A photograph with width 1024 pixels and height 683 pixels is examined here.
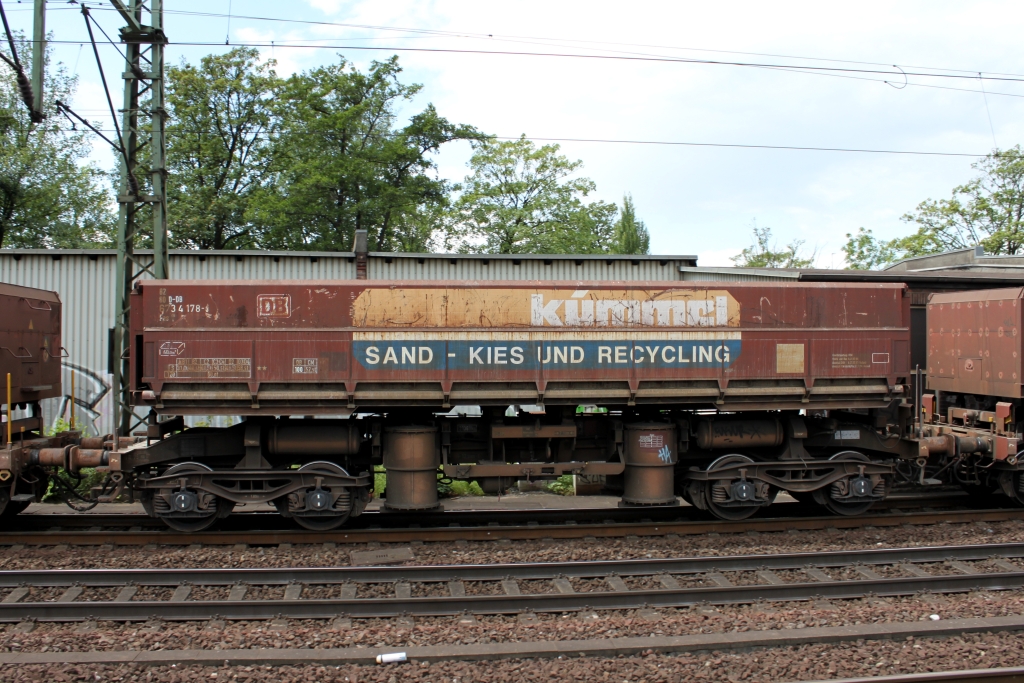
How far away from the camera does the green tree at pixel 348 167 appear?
30.0 meters

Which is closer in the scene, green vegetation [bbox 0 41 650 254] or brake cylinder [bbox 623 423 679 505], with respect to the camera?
brake cylinder [bbox 623 423 679 505]

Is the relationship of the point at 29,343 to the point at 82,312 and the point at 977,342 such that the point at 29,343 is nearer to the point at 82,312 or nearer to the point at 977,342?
the point at 82,312

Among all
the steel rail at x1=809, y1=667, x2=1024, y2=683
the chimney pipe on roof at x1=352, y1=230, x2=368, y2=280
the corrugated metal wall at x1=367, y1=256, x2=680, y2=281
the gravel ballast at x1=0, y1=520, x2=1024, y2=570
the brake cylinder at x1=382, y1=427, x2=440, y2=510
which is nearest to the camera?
the steel rail at x1=809, y1=667, x2=1024, y2=683

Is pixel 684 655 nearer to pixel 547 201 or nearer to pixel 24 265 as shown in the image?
pixel 24 265

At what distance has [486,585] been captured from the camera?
7340mm

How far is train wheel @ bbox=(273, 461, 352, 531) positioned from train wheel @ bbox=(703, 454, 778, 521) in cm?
476

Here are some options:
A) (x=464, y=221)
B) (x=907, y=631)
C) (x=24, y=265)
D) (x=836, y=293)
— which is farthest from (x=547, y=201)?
(x=907, y=631)

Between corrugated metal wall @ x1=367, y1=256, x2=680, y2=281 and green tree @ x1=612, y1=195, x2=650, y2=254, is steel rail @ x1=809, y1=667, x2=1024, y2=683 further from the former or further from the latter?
green tree @ x1=612, y1=195, x2=650, y2=254

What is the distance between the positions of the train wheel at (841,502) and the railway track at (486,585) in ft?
4.93

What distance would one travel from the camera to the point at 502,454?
925 centimetres

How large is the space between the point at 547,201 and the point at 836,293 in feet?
96.1

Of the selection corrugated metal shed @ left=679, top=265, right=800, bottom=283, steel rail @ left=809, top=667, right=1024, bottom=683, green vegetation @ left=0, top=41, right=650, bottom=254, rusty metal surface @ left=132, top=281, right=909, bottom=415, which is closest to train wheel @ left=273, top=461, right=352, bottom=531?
rusty metal surface @ left=132, top=281, right=909, bottom=415

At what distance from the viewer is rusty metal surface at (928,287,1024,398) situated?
397 inches

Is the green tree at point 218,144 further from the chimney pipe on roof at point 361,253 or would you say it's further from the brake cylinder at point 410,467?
the brake cylinder at point 410,467
